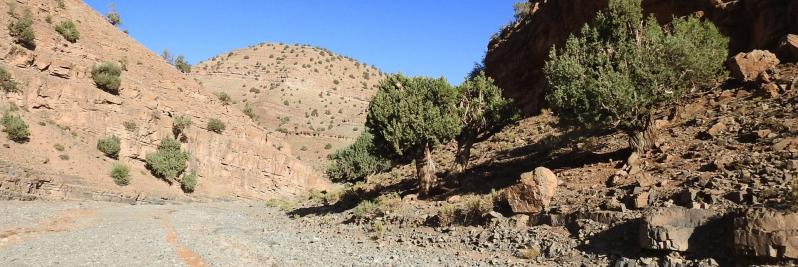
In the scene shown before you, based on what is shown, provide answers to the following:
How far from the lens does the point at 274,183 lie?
184 ft

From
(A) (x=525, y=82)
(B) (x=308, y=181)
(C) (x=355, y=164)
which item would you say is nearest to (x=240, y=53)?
(B) (x=308, y=181)

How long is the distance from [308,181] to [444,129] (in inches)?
1669

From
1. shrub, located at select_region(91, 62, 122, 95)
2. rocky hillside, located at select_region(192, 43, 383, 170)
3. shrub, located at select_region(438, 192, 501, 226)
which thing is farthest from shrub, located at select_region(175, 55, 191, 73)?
shrub, located at select_region(438, 192, 501, 226)

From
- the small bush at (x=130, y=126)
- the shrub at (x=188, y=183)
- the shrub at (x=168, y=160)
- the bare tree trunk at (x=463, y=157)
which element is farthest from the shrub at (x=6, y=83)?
the bare tree trunk at (x=463, y=157)

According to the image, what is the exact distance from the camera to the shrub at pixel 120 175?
123 ft

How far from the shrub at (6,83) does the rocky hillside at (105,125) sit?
16.3 inches

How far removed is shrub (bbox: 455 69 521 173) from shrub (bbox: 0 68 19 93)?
3508 centimetres

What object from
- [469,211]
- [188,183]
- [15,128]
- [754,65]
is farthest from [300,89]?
[754,65]

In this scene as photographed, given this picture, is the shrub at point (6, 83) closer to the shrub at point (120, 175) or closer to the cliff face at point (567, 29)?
the shrub at point (120, 175)

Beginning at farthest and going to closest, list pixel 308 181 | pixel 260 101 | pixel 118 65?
pixel 260 101 < pixel 308 181 < pixel 118 65

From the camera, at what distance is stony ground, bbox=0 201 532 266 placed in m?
12.6

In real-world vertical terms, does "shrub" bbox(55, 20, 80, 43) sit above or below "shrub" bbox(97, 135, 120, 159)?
above

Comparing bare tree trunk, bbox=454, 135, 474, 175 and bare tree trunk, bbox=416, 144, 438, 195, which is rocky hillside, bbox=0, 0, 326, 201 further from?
bare tree trunk, bbox=454, 135, 474, 175

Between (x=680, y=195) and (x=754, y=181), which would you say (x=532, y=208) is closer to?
(x=680, y=195)
